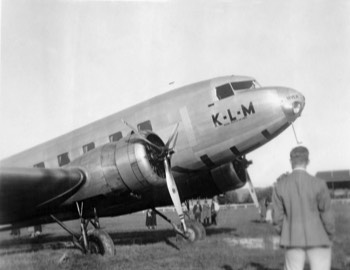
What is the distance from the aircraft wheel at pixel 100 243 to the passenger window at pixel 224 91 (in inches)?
163

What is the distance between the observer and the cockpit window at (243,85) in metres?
9.99

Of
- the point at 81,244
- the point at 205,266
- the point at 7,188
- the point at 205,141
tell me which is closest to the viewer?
the point at 205,266

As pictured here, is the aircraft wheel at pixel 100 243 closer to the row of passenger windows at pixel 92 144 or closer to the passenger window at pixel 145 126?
the row of passenger windows at pixel 92 144

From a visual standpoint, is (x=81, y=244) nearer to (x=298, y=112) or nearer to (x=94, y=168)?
(x=94, y=168)

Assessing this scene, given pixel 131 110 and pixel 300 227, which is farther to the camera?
pixel 131 110

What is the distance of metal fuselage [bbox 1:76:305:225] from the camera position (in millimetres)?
9125

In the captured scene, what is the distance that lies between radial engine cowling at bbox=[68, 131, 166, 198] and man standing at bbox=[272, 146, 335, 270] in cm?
471

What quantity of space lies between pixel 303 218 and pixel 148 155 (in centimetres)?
512

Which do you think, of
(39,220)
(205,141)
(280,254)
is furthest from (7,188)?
(280,254)

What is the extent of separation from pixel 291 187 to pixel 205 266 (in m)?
3.58

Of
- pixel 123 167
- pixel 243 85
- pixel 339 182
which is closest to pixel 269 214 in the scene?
pixel 243 85

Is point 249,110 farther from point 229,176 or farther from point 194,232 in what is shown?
point 194,232

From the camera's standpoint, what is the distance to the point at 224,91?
32.3 ft

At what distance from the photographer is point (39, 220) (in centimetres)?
1083
